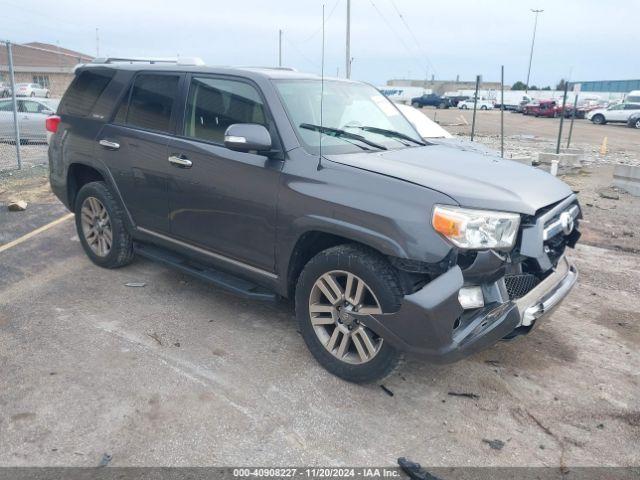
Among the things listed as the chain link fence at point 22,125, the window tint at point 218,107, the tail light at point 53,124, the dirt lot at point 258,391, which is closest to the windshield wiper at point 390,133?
the window tint at point 218,107

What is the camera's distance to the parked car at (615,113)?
33.9 m

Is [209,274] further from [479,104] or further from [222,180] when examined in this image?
[479,104]

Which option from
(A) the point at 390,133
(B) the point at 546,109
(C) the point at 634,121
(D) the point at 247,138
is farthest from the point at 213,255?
(B) the point at 546,109

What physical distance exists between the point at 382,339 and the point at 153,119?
2728mm

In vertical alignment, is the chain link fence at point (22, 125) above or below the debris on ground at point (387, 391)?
above

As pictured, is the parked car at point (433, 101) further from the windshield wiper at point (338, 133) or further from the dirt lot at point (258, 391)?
the windshield wiper at point (338, 133)

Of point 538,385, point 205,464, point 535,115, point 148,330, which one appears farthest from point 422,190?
point 535,115

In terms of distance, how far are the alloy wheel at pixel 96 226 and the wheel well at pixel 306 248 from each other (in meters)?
2.26

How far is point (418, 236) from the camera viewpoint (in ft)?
9.91

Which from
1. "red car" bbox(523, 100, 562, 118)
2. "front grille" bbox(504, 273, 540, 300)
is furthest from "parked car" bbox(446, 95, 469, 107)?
"front grille" bbox(504, 273, 540, 300)

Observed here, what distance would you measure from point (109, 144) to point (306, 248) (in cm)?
→ 234

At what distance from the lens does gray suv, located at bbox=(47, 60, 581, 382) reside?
3.06m

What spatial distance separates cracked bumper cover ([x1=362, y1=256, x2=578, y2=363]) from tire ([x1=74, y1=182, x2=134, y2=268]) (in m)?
2.85

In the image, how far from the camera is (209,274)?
4.34 meters
